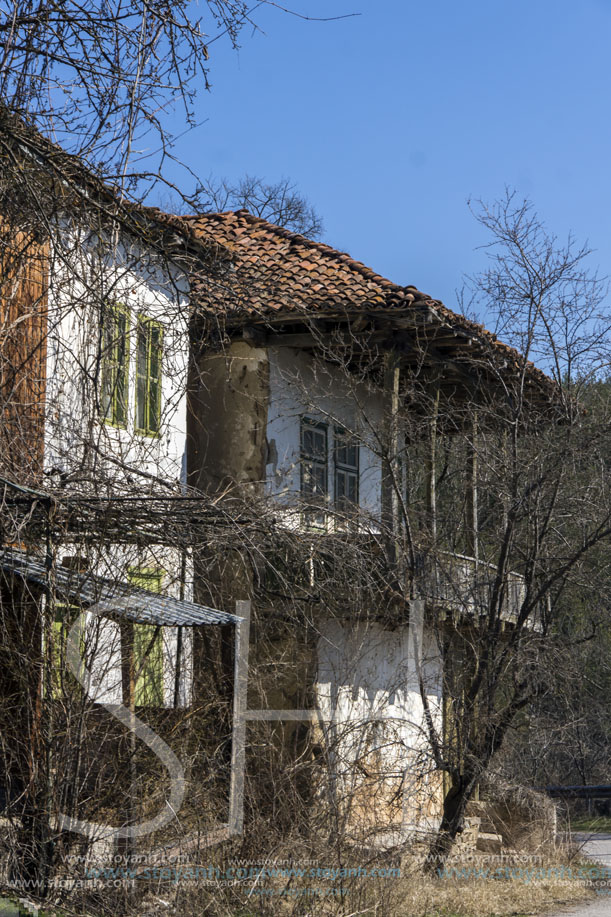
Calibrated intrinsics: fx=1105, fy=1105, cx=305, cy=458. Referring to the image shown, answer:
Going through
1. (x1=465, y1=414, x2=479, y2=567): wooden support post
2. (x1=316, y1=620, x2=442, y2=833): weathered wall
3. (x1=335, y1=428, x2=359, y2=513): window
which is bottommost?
(x1=316, y1=620, x2=442, y2=833): weathered wall

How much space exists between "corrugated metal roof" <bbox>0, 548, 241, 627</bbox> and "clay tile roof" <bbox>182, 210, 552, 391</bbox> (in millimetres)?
3438

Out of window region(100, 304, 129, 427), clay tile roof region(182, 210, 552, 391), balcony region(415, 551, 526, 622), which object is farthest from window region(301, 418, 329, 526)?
window region(100, 304, 129, 427)

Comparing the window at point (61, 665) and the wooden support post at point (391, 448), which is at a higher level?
the wooden support post at point (391, 448)

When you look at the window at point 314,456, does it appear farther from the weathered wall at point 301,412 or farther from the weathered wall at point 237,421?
the weathered wall at point 237,421

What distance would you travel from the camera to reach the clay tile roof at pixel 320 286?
13797mm

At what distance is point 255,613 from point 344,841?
4.58 meters

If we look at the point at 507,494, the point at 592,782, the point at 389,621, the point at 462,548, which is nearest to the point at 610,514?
the point at 507,494

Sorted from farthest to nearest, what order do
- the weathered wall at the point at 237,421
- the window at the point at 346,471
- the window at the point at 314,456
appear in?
the window at the point at 346,471 → the window at the point at 314,456 → the weathered wall at the point at 237,421

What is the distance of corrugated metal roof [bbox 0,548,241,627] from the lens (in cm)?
693

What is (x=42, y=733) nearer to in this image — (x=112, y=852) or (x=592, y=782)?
(x=112, y=852)

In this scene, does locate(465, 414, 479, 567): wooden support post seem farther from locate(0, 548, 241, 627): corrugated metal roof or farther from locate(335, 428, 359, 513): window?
locate(0, 548, 241, 627): corrugated metal roof

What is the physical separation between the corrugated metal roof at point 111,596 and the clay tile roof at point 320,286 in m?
3.44

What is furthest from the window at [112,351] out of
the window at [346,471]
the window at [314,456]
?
the window at [346,471]

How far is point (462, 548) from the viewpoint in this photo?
56.5ft
